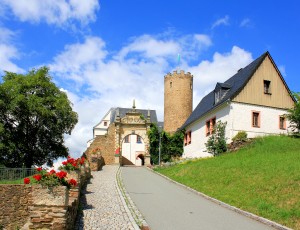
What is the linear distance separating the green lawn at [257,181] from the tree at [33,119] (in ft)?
62.7

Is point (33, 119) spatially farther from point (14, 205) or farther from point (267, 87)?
point (14, 205)

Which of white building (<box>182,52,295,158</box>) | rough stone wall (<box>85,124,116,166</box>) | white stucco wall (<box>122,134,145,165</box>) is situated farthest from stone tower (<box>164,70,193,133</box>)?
white stucco wall (<box>122,134,145,165</box>)

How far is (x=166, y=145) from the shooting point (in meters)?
45.5

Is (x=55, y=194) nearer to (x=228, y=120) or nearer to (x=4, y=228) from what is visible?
(x=4, y=228)

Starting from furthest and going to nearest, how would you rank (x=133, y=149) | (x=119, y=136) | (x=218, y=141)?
(x=133, y=149)
(x=119, y=136)
(x=218, y=141)

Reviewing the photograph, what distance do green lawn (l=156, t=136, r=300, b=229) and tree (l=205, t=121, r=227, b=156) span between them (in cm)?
356

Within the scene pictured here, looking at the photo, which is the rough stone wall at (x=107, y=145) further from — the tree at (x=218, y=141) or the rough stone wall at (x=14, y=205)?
the rough stone wall at (x=14, y=205)

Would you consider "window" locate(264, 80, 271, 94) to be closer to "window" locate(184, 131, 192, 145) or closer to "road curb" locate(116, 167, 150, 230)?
"window" locate(184, 131, 192, 145)

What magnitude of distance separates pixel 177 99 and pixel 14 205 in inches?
1453

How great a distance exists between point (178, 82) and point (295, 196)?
3985 cm

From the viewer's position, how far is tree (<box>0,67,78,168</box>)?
38781 mm

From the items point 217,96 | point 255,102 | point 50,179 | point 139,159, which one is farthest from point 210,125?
point 139,159

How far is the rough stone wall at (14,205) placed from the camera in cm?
1709

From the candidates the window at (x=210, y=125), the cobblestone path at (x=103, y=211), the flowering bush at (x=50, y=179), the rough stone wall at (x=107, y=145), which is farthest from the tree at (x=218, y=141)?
the flowering bush at (x=50, y=179)
